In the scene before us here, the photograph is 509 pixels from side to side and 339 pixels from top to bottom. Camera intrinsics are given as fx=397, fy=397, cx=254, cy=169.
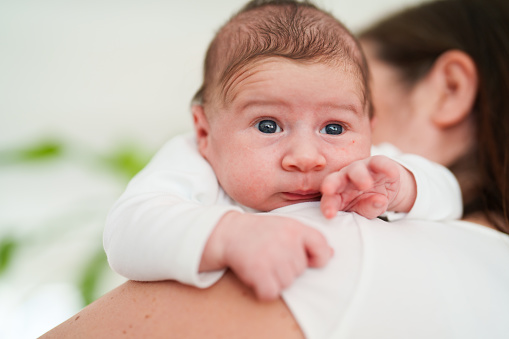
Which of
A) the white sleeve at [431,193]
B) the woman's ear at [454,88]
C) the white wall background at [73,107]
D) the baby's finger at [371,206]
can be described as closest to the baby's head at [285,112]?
the baby's finger at [371,206]

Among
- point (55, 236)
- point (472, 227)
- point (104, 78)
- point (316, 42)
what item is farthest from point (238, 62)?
point (104, 78)

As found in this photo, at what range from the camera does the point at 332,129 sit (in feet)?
3.23

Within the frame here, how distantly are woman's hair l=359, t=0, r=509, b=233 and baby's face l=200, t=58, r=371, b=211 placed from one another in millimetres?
614

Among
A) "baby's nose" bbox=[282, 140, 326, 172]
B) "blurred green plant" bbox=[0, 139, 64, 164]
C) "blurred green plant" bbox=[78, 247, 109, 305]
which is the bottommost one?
"blurred green plant" bbox=[78, 247, 109, 305]

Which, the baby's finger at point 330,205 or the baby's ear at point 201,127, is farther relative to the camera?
the baby's ear at point 201,127

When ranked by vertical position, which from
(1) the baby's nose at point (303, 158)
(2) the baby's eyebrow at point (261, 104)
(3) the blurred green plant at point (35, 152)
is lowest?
(3) the blurred green plant at point (35, 152)

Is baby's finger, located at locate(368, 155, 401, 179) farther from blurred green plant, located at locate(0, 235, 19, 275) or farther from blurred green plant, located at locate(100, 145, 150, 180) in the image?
blurred green plant, located at locate(0, 235, 19, 275)

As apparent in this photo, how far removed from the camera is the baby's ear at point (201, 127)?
1116 mm

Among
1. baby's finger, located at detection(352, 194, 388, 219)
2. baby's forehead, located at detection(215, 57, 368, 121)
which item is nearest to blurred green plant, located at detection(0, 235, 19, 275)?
baby's forehead, located at detection(215, 57, 368, 121)

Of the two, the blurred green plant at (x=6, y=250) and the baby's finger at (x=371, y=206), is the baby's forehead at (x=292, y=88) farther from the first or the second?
the blurred green plant at (x=6, y=250)

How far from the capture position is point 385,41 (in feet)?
5.79

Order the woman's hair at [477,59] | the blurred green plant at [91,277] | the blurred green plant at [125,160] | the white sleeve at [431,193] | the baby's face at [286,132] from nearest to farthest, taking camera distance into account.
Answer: the baby's face at [286,132], the white sleeve at [431,193], the woman's hair at [477,59], the blurred green plant at [91,277], the blurred green plant at [125,160]

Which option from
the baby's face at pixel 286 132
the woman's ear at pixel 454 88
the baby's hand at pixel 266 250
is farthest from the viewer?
the woman's ear at pixel 454 88

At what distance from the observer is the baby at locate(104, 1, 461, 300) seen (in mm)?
714
